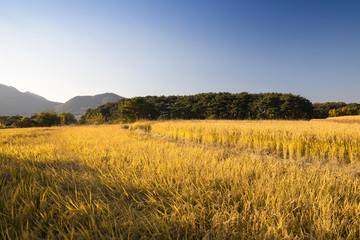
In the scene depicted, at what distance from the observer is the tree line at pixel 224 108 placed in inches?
1357

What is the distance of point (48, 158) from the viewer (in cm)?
296

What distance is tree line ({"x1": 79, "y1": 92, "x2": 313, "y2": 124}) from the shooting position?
113 feet

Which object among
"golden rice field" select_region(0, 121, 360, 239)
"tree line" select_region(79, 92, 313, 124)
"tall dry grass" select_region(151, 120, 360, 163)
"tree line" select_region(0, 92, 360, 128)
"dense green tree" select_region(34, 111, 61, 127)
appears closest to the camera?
"golden rice field" select_region(0, 121, 360, 239)

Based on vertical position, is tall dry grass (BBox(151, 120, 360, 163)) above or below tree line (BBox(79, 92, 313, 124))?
below

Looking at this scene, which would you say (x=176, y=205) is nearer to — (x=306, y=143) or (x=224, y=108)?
(x=306, y=143)

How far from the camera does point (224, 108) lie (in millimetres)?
40719

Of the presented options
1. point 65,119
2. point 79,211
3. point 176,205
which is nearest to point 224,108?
point 176,205

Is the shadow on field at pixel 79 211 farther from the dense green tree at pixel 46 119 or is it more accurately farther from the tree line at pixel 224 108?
the dense green tree at pixel 46 119

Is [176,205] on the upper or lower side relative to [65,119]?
upper

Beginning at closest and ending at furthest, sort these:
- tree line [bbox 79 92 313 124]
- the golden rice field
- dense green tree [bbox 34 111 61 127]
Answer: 1. the golden rice field
2. dense green tree [bbox 34 111 61 127]
3. tree line [bbox 79 92 313 124]

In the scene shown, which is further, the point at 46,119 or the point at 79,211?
the point at 46,119

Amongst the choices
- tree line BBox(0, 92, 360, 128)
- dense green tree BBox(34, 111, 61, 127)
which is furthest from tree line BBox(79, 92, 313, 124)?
dense green tree BBox(34, 111, 61, 127)

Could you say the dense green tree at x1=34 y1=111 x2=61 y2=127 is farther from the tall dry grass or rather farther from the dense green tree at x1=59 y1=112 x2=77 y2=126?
the tall dry grass

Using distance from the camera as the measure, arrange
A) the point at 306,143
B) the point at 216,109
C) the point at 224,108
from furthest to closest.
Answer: the point at 216,109
the point at 224,108
the point at 306,143
